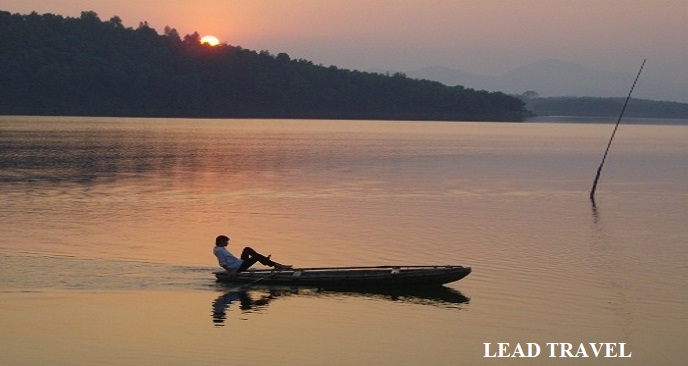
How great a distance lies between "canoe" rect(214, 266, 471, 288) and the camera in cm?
2428

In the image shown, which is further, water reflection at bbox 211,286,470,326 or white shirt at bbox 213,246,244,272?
white shirt at bbox 213,246,244,272

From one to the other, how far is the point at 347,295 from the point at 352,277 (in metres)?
0.46

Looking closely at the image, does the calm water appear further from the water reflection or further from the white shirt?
the white shirt

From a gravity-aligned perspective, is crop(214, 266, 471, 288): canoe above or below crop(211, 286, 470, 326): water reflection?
above

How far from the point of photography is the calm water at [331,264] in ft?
65.3

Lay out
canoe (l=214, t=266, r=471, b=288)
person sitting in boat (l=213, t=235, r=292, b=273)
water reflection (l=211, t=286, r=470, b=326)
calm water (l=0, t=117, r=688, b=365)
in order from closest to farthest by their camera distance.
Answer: calm water (l=0, t=117, r=688, b=365)
water reflection (l=211, t=286, r=470, b=326)
canoe (l=214, t=266, r=471, b=288)
person sitting in boat (l=213, t=235, r=292, b=273)

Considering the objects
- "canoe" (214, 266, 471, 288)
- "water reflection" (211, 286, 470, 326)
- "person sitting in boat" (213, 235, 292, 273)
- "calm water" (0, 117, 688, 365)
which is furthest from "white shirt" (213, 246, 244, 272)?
"water reflection" (211, 286, 470, 326)

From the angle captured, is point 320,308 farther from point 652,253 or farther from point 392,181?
point 392,181

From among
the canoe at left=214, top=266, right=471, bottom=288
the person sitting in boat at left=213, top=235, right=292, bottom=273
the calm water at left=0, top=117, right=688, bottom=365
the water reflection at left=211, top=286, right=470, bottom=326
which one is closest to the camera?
the calm water at left=0, top=117, right=688, bottom=365

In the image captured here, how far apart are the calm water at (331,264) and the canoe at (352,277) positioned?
297 mm

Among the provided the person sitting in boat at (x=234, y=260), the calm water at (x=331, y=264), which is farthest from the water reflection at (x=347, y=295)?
the person sitting in boat at (x=234, y=260)

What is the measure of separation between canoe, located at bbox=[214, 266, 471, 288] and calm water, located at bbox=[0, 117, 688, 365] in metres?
0.30

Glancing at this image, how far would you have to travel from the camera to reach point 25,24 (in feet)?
646

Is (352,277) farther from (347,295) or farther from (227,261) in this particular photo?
(227,261)
